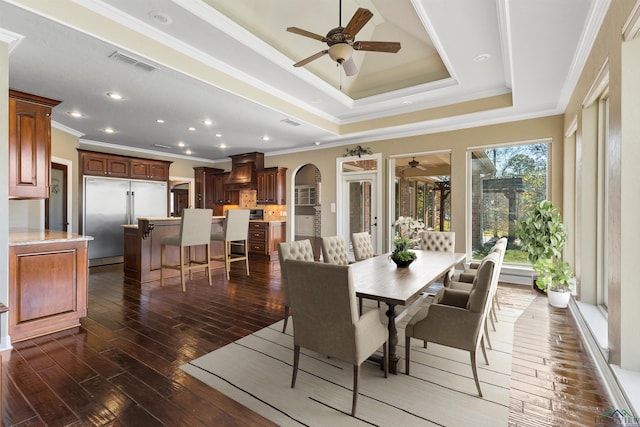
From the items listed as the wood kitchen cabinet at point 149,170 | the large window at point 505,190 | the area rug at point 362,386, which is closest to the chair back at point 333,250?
the area rug at point 362,386

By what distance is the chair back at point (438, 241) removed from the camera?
4.53m

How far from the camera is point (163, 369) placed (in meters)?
2.36

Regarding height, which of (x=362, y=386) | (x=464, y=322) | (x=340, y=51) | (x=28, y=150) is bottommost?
(x=362, y=386)

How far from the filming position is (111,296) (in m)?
4.24

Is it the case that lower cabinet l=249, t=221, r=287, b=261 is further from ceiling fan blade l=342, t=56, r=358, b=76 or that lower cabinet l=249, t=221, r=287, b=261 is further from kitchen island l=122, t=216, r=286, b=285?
ceiling fan blade l=342, t=56, r=358, b=76

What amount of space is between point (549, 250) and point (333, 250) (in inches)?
106

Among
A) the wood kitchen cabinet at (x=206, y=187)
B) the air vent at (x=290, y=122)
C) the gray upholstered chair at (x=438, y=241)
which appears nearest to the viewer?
the gray upholstered chair at (x=438, y=241)

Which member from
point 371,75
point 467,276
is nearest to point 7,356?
point 467,276

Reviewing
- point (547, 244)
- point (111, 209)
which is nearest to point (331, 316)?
point (547, 244)

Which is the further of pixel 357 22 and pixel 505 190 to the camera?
pixel 505 190

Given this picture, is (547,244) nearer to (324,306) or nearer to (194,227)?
(324,306)

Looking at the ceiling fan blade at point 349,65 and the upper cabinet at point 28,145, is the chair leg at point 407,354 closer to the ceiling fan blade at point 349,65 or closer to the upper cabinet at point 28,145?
the ceiling fan blade at point 349,65

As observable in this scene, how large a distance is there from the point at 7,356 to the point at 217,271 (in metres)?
3.43

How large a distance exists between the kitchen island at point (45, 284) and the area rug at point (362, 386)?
5.61 ft
